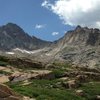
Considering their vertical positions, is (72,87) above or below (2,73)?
below

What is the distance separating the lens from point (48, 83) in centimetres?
4797

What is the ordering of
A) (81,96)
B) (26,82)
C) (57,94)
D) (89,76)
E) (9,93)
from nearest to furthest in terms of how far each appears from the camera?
1. (9,93)
2. (57,94)
3. (81,96)
4. (26,82)
5. (89,76)

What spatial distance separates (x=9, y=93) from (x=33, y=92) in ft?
31.7

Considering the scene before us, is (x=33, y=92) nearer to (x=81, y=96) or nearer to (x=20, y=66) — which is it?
(x=81, y=96)

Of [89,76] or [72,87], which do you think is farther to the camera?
[89,76]

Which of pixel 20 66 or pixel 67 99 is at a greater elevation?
pixel 20 66

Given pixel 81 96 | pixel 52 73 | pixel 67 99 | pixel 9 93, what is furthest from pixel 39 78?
pixel 9 93

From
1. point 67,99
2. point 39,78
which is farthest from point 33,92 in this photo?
point 39,78

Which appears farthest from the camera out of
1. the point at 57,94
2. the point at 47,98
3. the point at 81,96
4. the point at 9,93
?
the point at 81,96

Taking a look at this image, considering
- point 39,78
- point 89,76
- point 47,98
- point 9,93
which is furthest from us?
point 89,76

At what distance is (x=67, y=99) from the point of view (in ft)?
121

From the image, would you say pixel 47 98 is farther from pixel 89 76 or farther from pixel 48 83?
pixel 89 76

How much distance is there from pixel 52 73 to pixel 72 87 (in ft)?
29.6

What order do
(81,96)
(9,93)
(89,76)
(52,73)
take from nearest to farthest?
(9,93) < (81,96) < (52,73) < (89,76)
